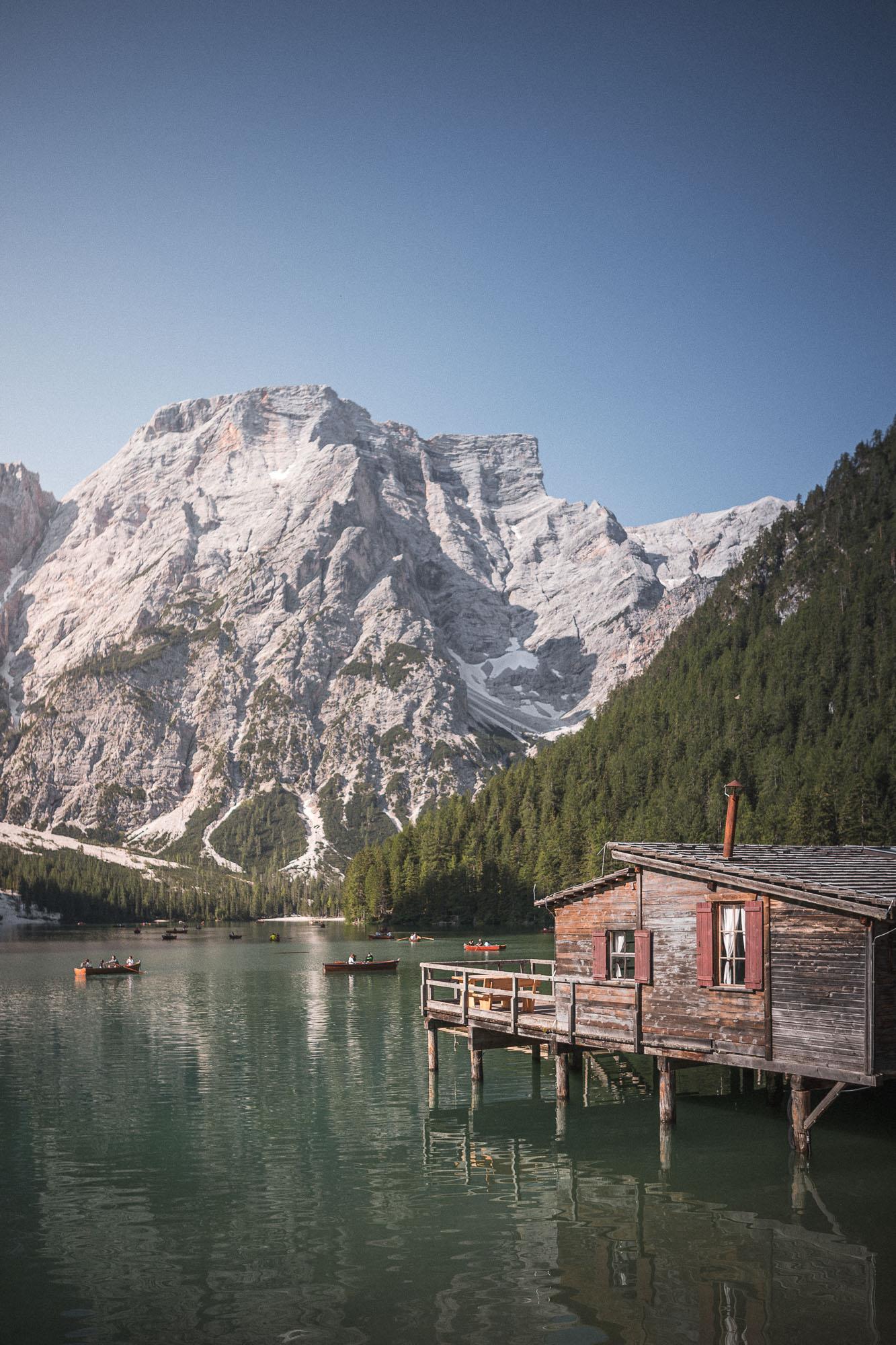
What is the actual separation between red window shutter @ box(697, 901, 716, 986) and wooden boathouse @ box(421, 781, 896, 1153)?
0.14 ft

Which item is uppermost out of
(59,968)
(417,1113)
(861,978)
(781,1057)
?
(861,978)

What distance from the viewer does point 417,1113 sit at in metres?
43.0

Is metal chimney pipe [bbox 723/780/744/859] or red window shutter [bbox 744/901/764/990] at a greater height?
metal chimney pipe [bbox 723/780/744/859]

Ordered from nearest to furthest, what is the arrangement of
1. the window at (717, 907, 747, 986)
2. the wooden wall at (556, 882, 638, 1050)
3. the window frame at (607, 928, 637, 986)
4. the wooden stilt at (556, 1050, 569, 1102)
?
the window at (717, 907, 747, 986) → the wooden wall at (556, 882, 638, 1050) → the window frame at (607, 928, 637, 986) → the wooden stilt at (556, 1050, 569, 1102)

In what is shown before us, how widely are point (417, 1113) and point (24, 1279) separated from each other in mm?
20186

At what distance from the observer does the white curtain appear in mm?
35938

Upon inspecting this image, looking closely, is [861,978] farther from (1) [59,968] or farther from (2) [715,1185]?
(1) [59,968]

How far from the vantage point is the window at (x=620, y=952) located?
1603 inches

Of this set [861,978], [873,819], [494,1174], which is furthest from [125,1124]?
[873,819]

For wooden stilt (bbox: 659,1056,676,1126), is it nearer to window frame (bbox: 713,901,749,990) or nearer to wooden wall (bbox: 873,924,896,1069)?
window frame (bbox: 713,901,749,990)

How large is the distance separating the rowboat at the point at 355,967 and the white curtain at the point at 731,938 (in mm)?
77307

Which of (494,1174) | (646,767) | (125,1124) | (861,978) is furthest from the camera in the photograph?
(646,767)

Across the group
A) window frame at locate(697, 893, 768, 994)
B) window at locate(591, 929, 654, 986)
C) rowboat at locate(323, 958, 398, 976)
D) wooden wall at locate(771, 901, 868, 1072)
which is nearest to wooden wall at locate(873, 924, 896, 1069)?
wooden wall at locate(771, 901, 868, 1072)

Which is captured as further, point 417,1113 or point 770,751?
point 770,751
